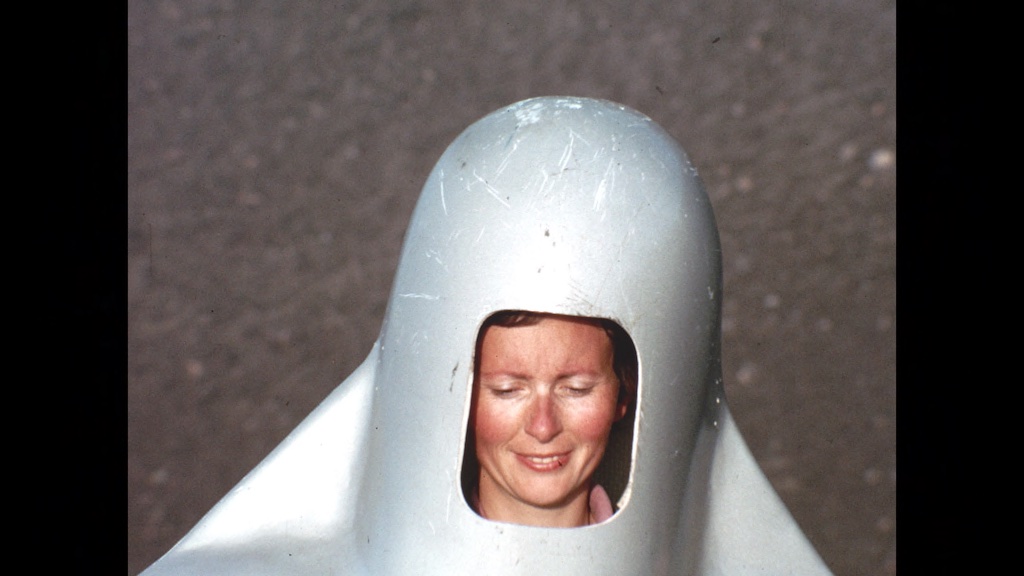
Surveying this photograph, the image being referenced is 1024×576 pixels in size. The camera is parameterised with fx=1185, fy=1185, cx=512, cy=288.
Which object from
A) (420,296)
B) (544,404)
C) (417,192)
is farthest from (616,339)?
(417,192)

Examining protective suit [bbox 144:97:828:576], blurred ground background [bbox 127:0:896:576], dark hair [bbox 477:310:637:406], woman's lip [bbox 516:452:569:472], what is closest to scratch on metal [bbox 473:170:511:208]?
protective suit [bbox 144:97:828:576]

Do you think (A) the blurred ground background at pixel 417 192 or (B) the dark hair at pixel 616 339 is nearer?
(B) the dark hair at pixel 616 339

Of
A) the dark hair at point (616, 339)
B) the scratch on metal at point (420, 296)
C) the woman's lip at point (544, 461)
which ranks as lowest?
the woman's lip at point (544, 461)

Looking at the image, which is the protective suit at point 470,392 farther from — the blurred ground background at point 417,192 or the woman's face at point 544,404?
the blurred ground background at point 417,192

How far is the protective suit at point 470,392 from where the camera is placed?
4.16 ft

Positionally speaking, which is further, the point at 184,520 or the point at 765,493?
the point at 184,520

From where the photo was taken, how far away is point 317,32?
207 cm

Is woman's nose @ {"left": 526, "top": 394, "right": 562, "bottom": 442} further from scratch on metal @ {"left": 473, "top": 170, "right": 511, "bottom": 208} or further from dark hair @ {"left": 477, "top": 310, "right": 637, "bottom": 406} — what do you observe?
scratch on metal @ {"left": 473, "top": 170, "right": 511, "bottom": 208}

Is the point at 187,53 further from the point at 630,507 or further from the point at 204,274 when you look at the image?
the point at 630,507

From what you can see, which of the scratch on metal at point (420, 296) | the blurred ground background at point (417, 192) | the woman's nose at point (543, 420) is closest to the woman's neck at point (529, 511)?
Result: the woman's nose at point (543, 420)

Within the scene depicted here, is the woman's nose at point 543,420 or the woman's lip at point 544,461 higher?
the woman's nose at point 543,420

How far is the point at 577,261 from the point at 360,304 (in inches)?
37.7

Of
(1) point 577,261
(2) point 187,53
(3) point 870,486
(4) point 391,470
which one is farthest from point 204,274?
(3) point 870,486

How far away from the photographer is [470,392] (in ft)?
4.24
